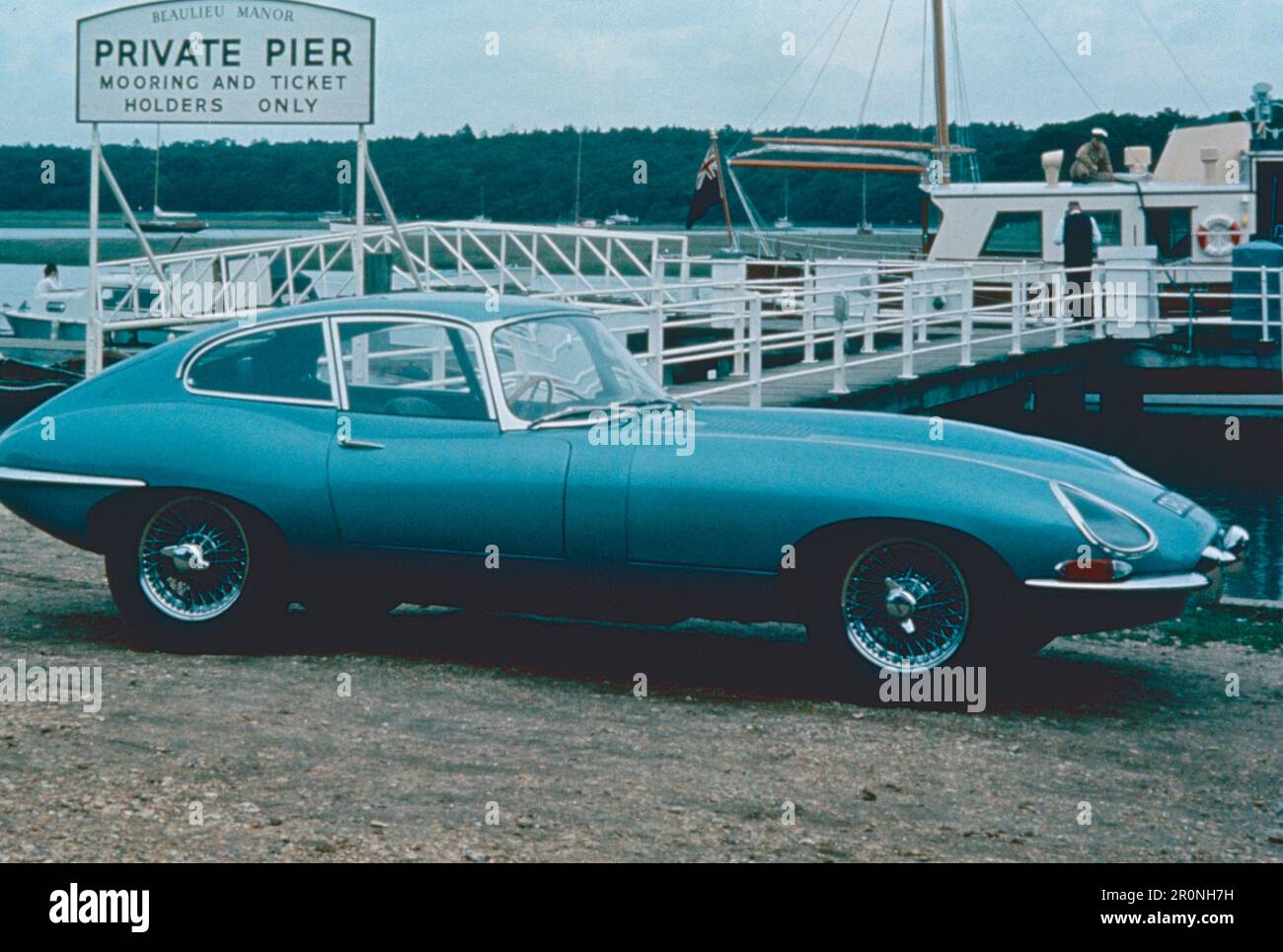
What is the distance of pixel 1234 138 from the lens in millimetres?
29078

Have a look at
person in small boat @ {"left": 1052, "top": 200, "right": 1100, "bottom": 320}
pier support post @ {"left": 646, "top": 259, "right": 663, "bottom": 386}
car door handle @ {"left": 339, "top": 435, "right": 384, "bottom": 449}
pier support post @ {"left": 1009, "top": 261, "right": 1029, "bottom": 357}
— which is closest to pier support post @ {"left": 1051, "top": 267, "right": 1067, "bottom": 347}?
pier support post @ {"left": 1009, "top": 261, "right": 1029, "bottom": 357}

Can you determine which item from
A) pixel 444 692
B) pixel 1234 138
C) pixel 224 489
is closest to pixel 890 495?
pixel 444 692

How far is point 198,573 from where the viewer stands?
7.62m

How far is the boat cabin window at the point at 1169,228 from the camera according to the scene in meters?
27.3

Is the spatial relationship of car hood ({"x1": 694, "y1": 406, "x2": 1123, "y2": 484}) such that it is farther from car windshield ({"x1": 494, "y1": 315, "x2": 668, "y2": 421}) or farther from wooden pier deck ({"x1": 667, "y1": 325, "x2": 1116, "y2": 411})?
wooden pier deck ({"x1": 667, "y1": 325, "x2": 1116, "y2": 411})

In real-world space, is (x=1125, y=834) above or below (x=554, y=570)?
below

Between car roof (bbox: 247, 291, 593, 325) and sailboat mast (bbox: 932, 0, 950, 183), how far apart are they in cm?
2640

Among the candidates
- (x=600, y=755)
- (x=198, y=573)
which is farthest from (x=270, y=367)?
(x=600, y=755)

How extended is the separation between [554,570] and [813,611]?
989 mm

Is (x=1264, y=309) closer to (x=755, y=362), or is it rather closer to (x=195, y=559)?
(x=755, y=362)

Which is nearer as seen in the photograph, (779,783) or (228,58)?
(779,783)

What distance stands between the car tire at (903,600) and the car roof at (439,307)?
163 centimetres

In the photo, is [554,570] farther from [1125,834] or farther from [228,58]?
[228,58]

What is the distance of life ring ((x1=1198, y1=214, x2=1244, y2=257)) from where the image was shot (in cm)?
2673
